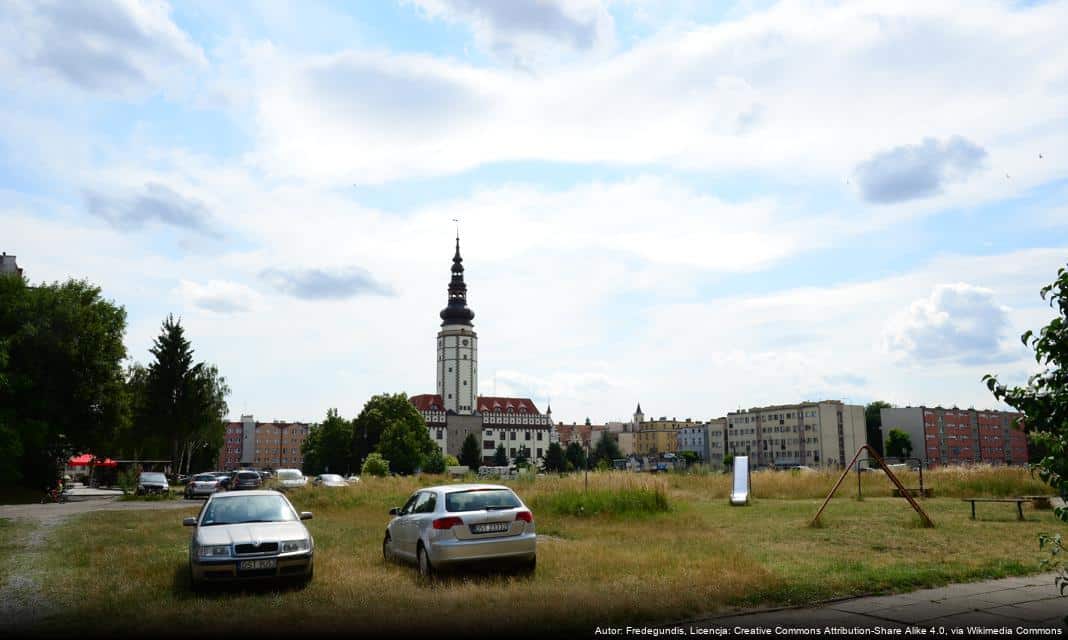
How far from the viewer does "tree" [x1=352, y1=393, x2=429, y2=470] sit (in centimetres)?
10106

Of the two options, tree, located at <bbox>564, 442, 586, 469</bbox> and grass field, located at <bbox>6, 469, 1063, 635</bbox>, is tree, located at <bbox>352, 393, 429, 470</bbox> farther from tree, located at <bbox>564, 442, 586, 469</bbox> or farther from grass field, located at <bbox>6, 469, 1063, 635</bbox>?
grass field, located at <bbox>6, 469, 1063, 635</bbox>

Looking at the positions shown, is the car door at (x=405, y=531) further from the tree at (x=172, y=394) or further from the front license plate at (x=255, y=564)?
the tree at (x=172, y=394)

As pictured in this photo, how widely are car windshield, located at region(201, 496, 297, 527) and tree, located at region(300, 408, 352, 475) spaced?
97.6 m

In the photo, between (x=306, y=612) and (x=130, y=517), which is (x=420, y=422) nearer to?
(x=130, y=517)

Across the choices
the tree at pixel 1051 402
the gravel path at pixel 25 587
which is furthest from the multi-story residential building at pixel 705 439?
the tree at pixel 1051 402

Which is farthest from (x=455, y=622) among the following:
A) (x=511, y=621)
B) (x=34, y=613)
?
(x=34, y=613)

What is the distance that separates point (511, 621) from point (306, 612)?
106 inches

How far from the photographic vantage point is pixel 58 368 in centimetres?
4022

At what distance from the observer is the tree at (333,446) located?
10794 centimetres

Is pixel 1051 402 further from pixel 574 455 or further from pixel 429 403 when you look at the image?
pixel 429 403

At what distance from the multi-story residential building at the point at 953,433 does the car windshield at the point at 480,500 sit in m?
142

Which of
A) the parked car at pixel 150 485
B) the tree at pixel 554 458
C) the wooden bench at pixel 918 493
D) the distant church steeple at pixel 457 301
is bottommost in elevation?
the tree at pixel 554 458

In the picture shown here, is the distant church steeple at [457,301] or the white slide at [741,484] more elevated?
the distant church steeple at [457,301]

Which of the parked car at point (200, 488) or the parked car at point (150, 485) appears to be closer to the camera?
the parked car at point (200, 488)
